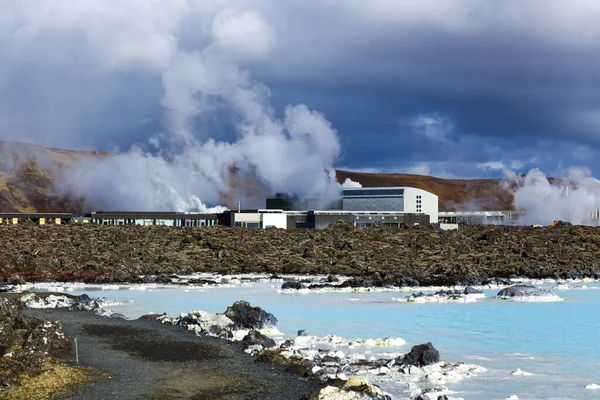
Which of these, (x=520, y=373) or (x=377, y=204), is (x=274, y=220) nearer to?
(x=377, y=204)

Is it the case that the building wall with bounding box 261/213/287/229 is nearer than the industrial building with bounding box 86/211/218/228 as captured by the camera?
Yes

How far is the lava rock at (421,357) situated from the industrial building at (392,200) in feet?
319

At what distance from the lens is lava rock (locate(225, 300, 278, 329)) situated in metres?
20.5

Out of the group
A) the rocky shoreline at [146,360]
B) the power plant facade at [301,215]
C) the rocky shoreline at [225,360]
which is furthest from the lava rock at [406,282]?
the power plant facade at [301,215]

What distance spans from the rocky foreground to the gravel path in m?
17.1

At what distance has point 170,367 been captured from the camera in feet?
49.2

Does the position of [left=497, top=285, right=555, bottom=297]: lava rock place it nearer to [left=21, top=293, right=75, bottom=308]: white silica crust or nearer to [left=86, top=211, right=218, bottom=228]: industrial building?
[left=21, top=293, right=75, bottom=308]: white silica crust

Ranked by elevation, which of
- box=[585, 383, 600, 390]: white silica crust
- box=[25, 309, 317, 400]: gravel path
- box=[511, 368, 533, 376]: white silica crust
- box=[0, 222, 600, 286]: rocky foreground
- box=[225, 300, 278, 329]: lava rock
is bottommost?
box=[585, 383, 600, 390]: white silica crust

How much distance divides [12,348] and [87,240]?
129ft

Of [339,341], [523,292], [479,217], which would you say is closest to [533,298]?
[523,292]

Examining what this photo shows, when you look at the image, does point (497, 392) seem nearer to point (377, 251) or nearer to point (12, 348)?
point (12, 348)

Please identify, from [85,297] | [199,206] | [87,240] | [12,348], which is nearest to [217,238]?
[87,240]

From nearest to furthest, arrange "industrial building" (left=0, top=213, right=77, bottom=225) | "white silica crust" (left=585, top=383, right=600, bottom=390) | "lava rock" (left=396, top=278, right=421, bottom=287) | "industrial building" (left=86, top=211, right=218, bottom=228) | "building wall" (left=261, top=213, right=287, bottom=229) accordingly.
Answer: "white silica crust" (left=585, top=383, right=600, bottom=390) < "lava rock" (left=396, top=278, right=421, bottom=287) < "building wall" (left=261, top=213, right=287, bottom=229) < "industrial building" (left=86, top=211, right=218, bottom=228) < "industrial building" (left=0, top=213, right=77, bottom=225)

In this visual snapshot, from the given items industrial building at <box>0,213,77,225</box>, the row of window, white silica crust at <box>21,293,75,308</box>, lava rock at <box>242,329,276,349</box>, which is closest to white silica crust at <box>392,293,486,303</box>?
lava rock at <box>242,329,276,349</box>
